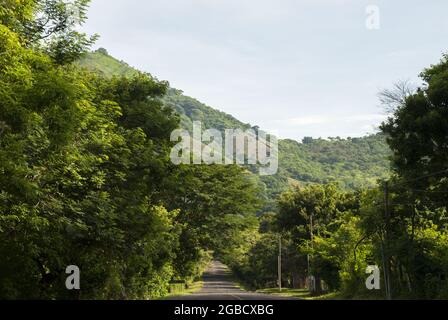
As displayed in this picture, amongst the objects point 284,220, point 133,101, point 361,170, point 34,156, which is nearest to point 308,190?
point 284,220

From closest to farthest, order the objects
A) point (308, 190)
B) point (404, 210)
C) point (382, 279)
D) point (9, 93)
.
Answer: point (9, 93) < point (404, 210) < point (382, 279) < point (308, 190)

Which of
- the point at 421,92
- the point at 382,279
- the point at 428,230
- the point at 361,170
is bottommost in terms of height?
the point at 382,279

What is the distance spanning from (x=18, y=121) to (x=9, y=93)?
3.59ft

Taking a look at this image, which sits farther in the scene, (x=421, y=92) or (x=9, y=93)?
(x=421, y=92)

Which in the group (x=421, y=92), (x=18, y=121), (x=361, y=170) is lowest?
(x=18, y=121)

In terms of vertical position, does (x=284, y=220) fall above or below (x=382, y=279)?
above

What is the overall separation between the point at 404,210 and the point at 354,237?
40.4 ft

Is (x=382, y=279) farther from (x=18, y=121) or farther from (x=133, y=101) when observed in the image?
(x=18, y=121)

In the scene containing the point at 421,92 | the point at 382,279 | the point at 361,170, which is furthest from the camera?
the point at 361,170

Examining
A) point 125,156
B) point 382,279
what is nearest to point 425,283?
point 382,279

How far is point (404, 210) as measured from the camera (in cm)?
3628

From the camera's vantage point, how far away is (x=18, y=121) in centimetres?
1655

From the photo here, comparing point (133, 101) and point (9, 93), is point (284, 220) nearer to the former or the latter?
point (133, 101)
